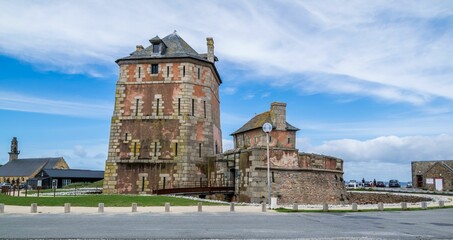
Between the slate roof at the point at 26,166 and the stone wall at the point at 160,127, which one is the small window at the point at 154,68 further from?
the slate roof at the point at 26,166

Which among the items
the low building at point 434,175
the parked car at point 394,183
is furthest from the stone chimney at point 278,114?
the parked car at point 394,183

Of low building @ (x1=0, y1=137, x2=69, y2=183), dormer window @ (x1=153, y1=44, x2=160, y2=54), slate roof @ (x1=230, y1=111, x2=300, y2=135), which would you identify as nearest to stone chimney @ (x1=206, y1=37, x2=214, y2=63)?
dormer window @ (x1=153, y1=44, x2=160, y2=54)

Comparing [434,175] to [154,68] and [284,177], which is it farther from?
[154,68]

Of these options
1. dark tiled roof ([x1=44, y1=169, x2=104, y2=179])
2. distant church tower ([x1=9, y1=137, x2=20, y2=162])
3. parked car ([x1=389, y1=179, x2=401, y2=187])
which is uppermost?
distant church tower ([x1=9, y1=137, x2=20, y2=162])

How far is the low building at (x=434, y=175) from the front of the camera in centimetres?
5172

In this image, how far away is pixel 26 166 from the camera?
80.6 meters

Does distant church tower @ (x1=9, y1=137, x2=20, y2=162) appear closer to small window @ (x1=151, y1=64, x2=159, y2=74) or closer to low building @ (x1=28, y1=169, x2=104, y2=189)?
low building @ (x1=28, y1=169, x2=104, y2=189)

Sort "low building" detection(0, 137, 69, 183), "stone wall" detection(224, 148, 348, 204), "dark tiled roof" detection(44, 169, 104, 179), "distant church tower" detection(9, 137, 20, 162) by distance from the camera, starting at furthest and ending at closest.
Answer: "distant church tower" detection(9, 137, 20, 162) → "low building" detection(0, 137, 69, 183) → "dark tiled roof" detection(44, 169, 104, 179) → "stone wall" detection(224, 148, 348, 204)

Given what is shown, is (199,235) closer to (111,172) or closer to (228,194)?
(228,194)

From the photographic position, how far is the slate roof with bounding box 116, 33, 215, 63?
3809cm

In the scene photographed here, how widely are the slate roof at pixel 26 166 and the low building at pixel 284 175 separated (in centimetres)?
5566

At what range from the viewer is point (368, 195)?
1702 inches

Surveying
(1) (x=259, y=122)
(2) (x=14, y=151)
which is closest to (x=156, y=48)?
(1) (x=259, y=122)

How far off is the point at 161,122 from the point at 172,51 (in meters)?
7.08
